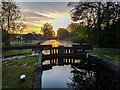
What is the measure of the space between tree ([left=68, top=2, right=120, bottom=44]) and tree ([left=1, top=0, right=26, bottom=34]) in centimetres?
1533

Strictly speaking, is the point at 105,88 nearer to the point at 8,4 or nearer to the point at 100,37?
the point at 100,37

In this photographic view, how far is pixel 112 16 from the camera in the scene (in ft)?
70.3

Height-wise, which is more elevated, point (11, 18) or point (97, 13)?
point (97, 13)

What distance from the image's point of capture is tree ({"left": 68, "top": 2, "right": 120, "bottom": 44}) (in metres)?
21.1

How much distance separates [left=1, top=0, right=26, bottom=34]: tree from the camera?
686 inches

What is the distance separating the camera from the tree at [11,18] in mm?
17434

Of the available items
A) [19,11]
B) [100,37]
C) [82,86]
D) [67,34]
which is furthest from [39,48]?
[67,34]

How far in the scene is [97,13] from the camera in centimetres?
2295

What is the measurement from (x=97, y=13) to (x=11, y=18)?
24.0 meters

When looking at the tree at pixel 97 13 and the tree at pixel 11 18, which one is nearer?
the tree at pixel 11 18

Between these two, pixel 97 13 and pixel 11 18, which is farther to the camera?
pixel 97 13

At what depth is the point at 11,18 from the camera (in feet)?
65.0

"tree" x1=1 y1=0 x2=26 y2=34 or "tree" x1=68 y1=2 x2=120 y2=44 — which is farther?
"tree" x1=68 y1=2 x2=120 y2=44

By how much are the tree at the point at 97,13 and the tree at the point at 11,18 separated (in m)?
15.3
